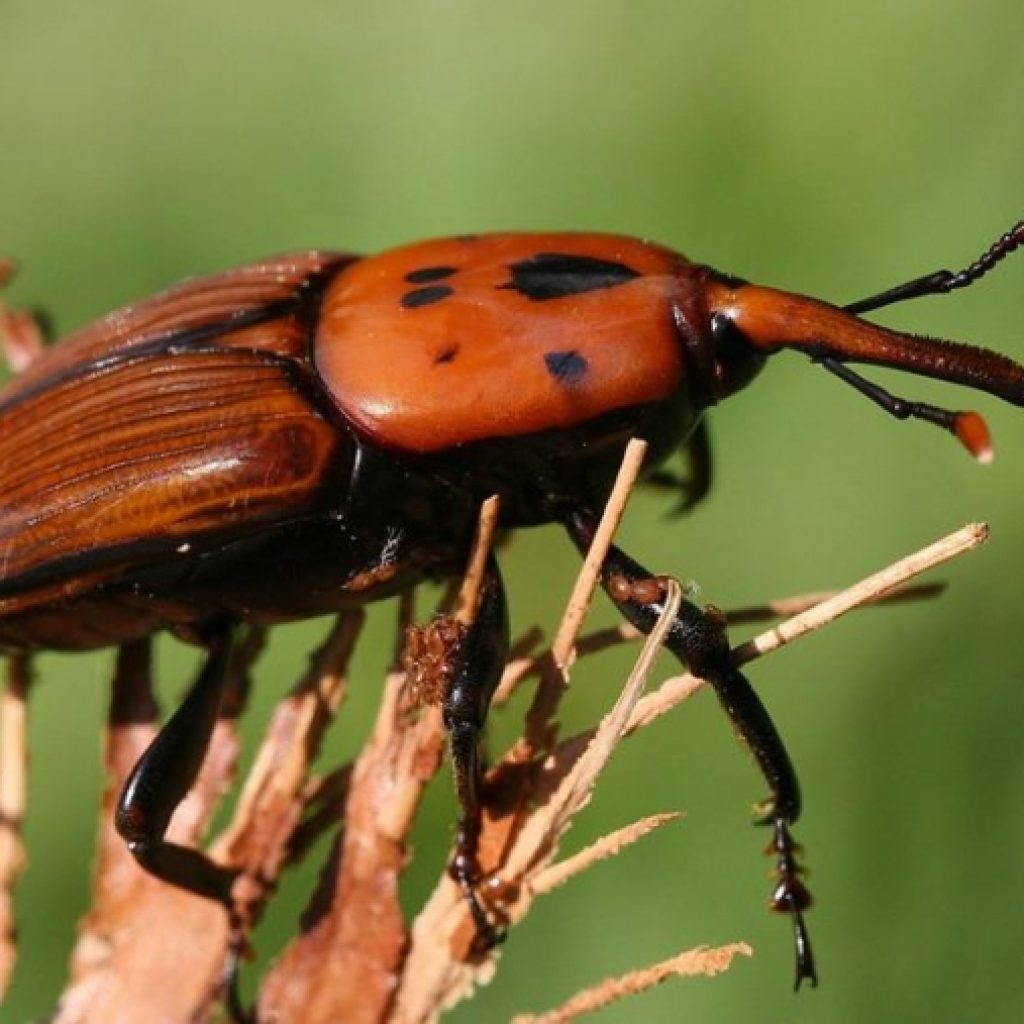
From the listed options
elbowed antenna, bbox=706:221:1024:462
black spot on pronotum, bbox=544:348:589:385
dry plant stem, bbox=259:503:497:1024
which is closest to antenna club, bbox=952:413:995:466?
elbowed antenna, bbox=706:221:1024:462

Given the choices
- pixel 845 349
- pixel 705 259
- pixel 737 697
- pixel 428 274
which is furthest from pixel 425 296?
pixel 705 259

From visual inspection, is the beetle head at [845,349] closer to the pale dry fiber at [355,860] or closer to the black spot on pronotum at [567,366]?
the black spot on pronotum at [567,366]

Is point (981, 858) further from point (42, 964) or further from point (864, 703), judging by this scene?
point (42, 964)

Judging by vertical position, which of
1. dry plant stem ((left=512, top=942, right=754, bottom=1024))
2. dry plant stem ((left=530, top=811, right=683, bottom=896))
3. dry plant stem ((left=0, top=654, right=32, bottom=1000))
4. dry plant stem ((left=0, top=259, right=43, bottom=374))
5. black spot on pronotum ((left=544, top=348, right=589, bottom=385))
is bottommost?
dry plant stem ((left=0, top=654, right=32, bottom=1000))

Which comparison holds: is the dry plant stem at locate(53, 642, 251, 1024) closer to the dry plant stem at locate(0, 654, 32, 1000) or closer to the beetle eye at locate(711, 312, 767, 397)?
the dry plant stem at locate(0, 654, 32, 1000)

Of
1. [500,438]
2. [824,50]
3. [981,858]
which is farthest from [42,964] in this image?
[824,50]

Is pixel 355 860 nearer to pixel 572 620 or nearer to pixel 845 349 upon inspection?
pixel 572 620

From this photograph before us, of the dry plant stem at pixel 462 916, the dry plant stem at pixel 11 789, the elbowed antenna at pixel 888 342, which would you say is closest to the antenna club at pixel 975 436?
the elbowed antenna at pixel 888 342
